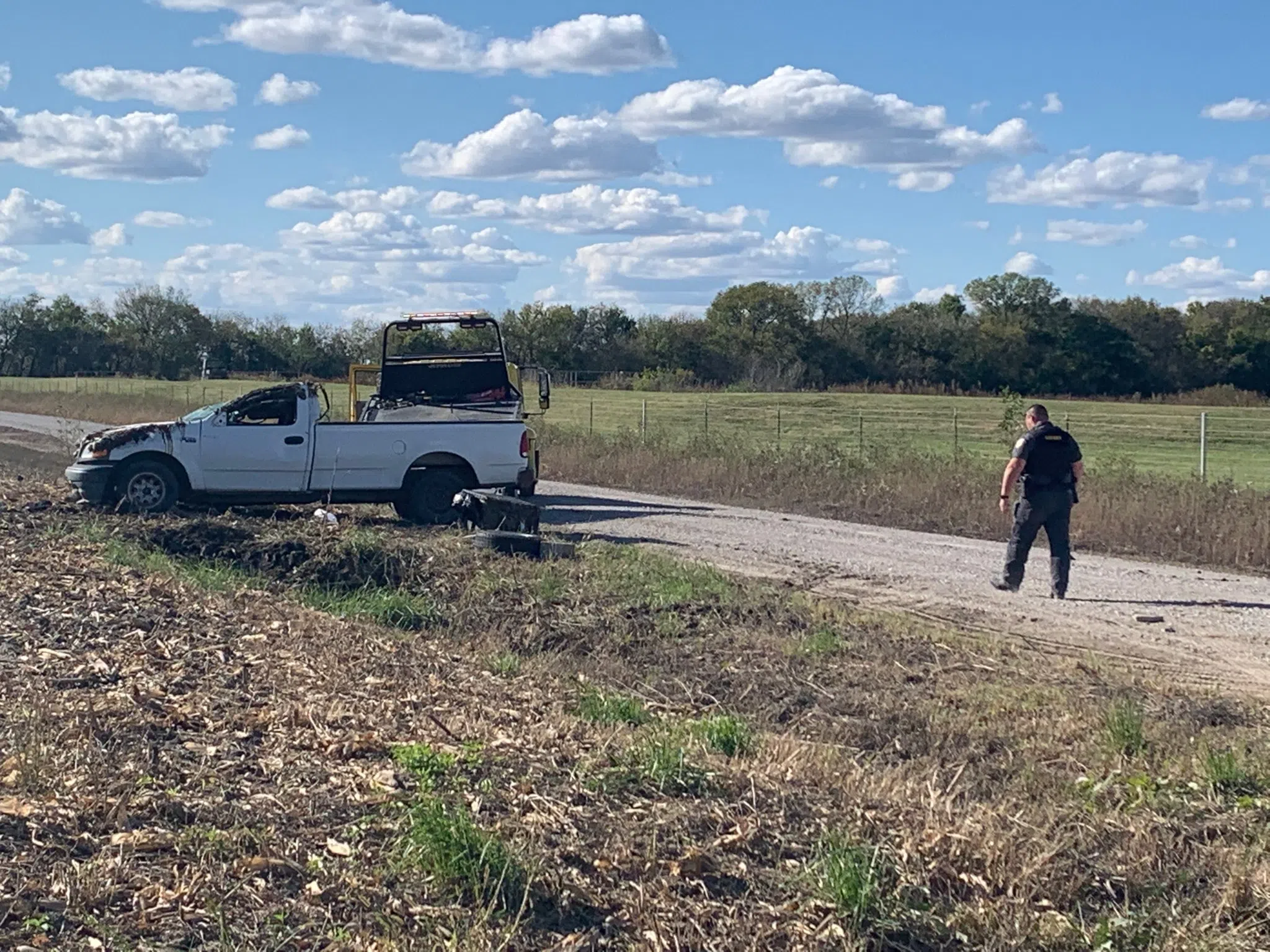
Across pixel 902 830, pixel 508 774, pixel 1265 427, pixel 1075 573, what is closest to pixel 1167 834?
pixel 902 830

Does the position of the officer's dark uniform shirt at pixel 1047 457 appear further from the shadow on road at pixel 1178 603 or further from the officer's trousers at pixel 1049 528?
the shadow on road at pixel 1178 603

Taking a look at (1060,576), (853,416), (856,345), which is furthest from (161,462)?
(856,345)

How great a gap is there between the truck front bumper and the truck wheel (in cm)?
13

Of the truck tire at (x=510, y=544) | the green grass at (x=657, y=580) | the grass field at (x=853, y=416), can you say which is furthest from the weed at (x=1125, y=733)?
the grass field at (x=853, y=416)

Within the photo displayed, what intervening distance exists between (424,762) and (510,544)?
7.82 meters

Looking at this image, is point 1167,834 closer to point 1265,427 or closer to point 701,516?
point 701,516

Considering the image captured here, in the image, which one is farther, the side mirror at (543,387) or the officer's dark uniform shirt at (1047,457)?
the side mirror at (543,387)

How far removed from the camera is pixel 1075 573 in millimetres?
13789

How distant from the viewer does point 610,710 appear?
7441 millimetres

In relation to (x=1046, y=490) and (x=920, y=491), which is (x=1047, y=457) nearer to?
(x=1046, y=490)

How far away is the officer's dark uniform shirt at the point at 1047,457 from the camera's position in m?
12.4

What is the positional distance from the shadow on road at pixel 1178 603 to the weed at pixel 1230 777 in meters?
5.33

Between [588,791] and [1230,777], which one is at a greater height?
[588,791]

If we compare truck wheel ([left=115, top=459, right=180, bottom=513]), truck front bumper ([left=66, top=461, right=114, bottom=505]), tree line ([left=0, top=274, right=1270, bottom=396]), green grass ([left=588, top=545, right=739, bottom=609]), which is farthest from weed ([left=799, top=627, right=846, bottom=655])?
tree line ([left=0, top=274, right=1270, bottom=396])
